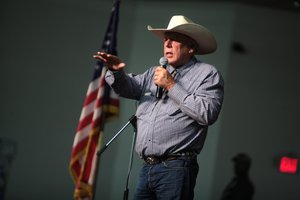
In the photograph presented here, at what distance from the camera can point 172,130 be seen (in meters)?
2.48

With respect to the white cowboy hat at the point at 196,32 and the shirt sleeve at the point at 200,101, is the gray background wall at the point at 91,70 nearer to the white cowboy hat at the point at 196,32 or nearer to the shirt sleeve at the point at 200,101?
the white cowboy hat at the point at 196,32

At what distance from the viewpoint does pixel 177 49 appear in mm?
Result: 2617

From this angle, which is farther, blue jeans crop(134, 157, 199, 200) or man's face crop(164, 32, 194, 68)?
man's face crop(164, 32, 194, 68)

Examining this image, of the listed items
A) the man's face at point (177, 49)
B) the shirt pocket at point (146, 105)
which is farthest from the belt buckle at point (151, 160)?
the man's face at point (177, 49)

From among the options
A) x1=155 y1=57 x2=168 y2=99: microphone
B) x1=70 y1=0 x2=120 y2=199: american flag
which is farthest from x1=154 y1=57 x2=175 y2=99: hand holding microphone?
x1=70 y1=0 x2=120 y2=199: american flag

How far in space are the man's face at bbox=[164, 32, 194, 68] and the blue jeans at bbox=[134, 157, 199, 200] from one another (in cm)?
46

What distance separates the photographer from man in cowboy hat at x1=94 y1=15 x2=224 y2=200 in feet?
7.91

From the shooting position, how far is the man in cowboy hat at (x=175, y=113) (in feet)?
7.91
